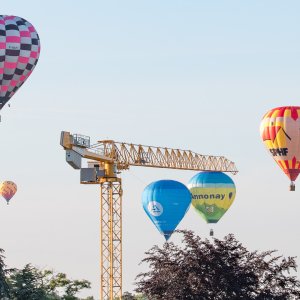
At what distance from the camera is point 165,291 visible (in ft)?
294

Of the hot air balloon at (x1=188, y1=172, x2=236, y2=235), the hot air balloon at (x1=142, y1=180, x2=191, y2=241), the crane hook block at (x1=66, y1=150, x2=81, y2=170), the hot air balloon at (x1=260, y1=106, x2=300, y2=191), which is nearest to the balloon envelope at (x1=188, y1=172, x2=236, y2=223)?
the hot air balloon at (x1=188, y1=172, x2=236, y2=235)

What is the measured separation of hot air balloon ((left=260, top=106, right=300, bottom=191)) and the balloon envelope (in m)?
41.5

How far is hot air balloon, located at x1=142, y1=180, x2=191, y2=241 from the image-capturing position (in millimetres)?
155625

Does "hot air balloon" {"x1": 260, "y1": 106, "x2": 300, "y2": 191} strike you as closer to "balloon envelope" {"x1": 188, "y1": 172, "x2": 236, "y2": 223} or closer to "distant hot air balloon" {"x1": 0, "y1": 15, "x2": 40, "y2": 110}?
"distant hot air balloon" {"x1": 0, "y1": 15, "x2": 40, "y2": 110}

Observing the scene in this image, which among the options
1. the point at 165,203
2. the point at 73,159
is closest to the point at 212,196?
the point at 165,203

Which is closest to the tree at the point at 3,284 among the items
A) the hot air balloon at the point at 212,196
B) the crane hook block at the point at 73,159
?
the crane hook block at the point at 73,159

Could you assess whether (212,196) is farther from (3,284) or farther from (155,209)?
(3,284)

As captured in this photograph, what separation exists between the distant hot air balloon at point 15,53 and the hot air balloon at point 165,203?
25.6 metres

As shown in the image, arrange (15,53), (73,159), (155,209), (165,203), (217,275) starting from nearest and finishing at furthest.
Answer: (217,275), (73,159), (15,53), (155,209), (165,203)

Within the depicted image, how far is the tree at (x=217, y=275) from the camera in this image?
88688mm

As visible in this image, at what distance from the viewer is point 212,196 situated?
17638cm

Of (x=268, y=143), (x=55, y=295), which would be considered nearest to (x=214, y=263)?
(x=268, y=143)

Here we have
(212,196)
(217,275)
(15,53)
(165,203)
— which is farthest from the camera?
(212,196)

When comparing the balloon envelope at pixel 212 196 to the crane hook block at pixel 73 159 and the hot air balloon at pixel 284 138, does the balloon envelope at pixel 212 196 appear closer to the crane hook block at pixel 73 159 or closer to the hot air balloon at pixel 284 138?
the crane hook block at pixel 73 159
